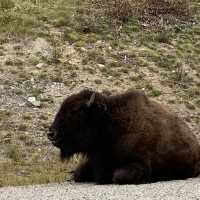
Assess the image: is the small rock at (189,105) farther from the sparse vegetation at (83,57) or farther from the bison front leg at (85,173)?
the bison front leg at (85,173)

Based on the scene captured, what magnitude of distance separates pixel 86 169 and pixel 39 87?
977 centimetres

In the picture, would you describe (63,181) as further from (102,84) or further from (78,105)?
(102,84)

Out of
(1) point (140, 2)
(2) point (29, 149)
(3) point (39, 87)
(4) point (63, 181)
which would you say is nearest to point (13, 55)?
(3) point (39, 87)

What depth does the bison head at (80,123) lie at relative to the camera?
40.6 ft

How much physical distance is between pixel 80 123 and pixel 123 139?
765 millimetres

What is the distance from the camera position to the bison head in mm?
12383

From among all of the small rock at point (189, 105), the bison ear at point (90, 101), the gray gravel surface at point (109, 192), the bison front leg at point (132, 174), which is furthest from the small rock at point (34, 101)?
the bison front leg at point (132, 174)

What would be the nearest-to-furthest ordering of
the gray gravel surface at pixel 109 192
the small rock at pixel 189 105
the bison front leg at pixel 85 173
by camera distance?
the gray gravel surface at pixel 109 192
the bison front leg at pixel 85 173
the small rock at pixel 189 105

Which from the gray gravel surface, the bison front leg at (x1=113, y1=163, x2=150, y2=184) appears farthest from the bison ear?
the gray gravel surface

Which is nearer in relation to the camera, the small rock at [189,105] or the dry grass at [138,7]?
the small rock at [189,105]

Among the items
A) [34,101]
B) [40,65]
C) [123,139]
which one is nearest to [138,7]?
[40,65]

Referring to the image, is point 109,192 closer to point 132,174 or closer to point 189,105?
point 132,174

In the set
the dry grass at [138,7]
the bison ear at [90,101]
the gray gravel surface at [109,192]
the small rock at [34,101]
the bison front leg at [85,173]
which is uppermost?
the bison ear at [90,101]

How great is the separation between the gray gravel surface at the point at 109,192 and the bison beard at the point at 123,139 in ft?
1.38
